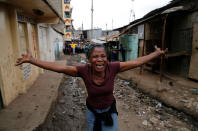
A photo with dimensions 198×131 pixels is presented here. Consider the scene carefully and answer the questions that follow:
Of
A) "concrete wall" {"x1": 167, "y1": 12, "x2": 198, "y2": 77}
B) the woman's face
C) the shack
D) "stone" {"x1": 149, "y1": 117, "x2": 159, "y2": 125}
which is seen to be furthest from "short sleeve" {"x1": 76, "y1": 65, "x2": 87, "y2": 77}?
"concrete wall" {"x1": 167, "y1": 12, "x2": 198, "y2": 77}

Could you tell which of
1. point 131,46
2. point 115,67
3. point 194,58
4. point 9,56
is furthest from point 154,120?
point 131,46

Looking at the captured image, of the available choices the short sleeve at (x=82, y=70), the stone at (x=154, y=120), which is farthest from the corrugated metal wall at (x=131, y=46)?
the short sleeve at (x=82, y=70)

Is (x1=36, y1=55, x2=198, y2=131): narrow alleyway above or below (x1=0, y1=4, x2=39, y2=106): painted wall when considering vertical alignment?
below

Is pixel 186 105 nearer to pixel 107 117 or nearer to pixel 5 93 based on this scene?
pixel 107 117

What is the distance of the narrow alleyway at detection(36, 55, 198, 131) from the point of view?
313 cm

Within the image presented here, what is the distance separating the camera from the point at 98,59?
1665 millimetres

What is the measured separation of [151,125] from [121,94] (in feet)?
6.61

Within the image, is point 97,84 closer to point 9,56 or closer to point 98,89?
point 98,89

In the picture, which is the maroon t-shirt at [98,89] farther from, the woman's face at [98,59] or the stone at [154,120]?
the stone at [154,120]

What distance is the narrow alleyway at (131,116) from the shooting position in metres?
3.13

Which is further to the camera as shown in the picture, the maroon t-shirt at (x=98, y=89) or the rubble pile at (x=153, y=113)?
the rubble pile at (x=153, y=113)

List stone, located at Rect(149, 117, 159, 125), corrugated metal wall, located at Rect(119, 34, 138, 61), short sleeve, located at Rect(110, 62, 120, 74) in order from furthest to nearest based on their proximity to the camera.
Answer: corrugated metal wall, located at Rect(119, 34, 138, 61) → stone, located at Rect(149, 117, 159, 125) → short sleeve, located at Rect(110, 62, 120, 74)

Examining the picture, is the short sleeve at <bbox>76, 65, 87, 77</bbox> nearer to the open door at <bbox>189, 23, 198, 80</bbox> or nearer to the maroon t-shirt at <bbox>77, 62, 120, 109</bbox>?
the maroon t-shirt at <bbox>77, 62, 120, 109</bbox>

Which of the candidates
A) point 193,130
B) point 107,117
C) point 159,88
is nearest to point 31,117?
point 107,117
